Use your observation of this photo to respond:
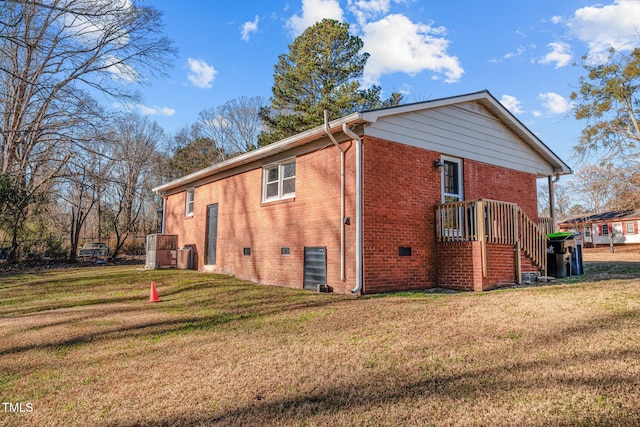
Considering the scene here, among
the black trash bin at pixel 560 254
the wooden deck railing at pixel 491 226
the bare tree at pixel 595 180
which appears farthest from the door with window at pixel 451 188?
the bare tree at pixel 595 180

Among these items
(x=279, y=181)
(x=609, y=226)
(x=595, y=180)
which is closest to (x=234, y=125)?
(x=279, y=181)

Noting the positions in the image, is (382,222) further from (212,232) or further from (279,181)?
(212,232)

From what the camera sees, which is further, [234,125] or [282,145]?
[234,125]

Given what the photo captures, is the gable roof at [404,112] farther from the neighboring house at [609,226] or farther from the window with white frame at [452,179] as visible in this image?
the neighboring house at [609,226]

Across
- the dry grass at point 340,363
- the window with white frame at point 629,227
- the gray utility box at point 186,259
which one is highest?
the window with white frame at point 629,227

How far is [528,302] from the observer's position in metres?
5.65

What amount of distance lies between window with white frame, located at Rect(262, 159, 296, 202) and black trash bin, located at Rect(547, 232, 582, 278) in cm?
696

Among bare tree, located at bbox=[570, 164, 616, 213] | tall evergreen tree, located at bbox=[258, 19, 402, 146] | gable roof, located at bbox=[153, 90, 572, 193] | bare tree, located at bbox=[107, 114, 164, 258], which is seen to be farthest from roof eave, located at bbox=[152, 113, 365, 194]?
bare tree, located at bbox=[570, 164, 616, 213]

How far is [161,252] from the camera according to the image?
14828mm

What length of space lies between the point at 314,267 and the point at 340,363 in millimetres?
5375

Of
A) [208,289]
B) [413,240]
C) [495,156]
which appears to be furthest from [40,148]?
[495,156]

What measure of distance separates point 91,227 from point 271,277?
31.2 m

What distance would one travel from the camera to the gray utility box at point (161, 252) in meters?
14.7

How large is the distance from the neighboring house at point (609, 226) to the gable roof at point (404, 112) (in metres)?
26.1
